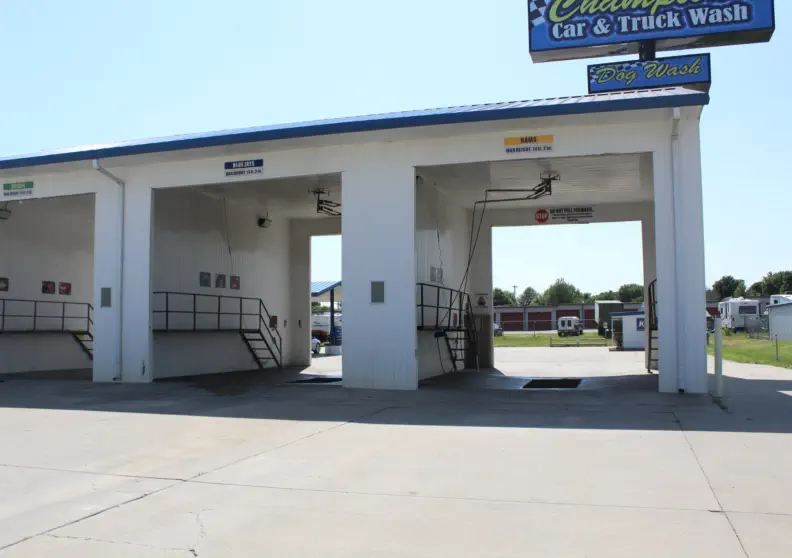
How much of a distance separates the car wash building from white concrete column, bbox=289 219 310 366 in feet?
0.18

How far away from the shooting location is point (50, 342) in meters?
20.9

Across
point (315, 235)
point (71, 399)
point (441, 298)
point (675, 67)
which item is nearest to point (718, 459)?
point (71, 399)

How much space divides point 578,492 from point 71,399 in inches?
402

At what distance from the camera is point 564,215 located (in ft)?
68.5

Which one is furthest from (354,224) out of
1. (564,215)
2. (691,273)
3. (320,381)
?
(564,215)

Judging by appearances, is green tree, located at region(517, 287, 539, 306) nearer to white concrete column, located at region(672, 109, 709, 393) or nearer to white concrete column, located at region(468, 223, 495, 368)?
white concrete column, located at region(468, 223, 495, 368)

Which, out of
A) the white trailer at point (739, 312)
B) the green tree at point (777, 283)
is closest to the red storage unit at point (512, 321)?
the white trailer at point (739, 312)

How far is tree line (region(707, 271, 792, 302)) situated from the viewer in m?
107

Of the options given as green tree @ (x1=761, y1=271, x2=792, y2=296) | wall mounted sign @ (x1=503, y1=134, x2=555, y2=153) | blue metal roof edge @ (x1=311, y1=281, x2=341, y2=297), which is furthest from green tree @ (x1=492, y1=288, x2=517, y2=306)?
wall mounted sign @ (x1=503, y1=134, x2=555, y2=153)

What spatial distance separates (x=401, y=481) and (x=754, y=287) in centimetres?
12536

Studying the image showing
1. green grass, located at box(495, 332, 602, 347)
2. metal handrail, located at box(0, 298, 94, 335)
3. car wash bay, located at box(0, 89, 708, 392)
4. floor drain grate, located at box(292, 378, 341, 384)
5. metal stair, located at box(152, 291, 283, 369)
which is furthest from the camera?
green grass, located at box(495, 332, 602, 347)

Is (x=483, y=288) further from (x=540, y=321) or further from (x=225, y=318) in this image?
(x=540, y=321)

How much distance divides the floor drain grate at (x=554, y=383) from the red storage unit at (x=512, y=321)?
238ft

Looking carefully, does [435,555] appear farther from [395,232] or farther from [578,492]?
[395,232]
